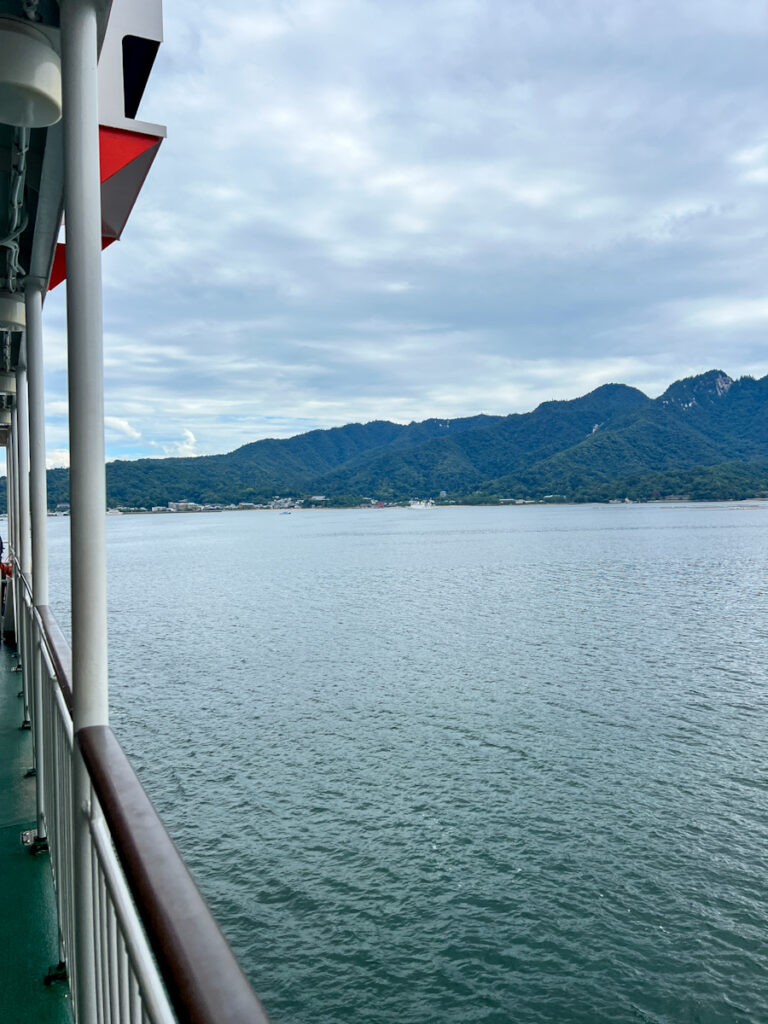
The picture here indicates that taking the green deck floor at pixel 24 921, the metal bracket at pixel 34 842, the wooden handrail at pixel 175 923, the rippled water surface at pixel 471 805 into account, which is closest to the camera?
the wooden handrail at pixel 175 923

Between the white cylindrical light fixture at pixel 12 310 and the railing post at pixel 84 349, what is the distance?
94.7 inches

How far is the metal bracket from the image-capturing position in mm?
2831

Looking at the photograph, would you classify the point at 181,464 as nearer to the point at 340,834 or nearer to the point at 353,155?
the point at 353,155

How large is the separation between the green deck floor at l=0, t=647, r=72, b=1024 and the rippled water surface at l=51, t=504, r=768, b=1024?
310 centimetres

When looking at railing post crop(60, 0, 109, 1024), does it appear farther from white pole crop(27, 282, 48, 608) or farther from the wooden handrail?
white pole crop(27, 282, 48, 608)

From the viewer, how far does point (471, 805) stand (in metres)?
8.13

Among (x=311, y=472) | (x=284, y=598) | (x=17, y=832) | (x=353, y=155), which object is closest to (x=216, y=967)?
(x=17, y=832)

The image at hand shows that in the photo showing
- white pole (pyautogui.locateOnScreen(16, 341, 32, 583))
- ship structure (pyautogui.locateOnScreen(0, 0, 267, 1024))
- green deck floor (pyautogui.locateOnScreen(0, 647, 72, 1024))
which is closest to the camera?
ship structure (pyautogui.locateOnScreen(0, 0, 267, 1024))

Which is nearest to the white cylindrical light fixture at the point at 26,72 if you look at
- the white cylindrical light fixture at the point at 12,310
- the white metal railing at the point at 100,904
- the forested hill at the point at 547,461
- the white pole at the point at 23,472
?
the white metal railing at the point at 100,904

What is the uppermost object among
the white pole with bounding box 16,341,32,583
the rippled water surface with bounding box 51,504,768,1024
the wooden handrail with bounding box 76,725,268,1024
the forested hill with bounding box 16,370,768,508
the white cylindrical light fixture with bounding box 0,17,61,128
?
the forested hill with bounding box 16,370,768,508

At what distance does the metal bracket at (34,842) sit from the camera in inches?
111

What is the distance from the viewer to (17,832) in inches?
117

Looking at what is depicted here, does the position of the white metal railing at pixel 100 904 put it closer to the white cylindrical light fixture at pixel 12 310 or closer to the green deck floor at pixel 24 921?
the green deck floor at pixel 24 921

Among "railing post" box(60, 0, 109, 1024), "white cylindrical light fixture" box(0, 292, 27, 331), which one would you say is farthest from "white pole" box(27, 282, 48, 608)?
"railing post" box(60, 0, 109, 1024)
